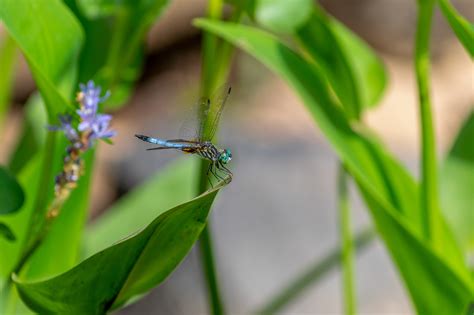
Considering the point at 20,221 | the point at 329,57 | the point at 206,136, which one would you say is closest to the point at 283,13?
the point at 329,57

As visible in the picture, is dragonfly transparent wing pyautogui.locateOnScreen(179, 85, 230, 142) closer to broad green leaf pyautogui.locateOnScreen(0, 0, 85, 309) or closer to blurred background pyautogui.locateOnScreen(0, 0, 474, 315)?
broad green leaf pyautogui.locateOnScreen(0, 0, 85, 309)

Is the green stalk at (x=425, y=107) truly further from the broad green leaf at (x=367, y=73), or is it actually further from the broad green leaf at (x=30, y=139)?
the broad green leaf at (x=30, y=139)

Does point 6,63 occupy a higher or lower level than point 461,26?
higher

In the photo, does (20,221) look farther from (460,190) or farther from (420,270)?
(460,190)

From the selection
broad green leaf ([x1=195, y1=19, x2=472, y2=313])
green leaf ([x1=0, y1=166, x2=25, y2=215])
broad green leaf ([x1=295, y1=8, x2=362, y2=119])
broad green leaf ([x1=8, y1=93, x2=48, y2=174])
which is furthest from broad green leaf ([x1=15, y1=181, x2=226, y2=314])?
broad green leaf ([x1=8, y1=93, x2=48, y2=174])

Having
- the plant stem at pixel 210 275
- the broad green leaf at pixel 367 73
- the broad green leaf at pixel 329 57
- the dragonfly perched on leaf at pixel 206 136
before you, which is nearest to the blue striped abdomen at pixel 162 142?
the dragonfly perched on leaf at pixel 206 136

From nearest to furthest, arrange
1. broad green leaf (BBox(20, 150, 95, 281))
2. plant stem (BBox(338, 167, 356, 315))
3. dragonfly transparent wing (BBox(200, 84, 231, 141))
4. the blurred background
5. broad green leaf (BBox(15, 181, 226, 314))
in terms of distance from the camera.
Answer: broad green leaf (BBox(15, 181, 226, 314)) < dragonfly transparent wing (BBox(200, 84, 231, 141)) < broad green leaf (BBox(20, 150, 95, 281)) < plant stem (BBox(338, 167, 356, 315)) < the blurred background
